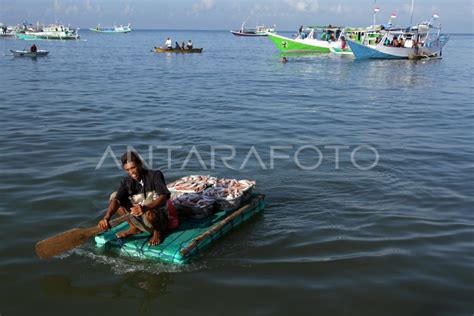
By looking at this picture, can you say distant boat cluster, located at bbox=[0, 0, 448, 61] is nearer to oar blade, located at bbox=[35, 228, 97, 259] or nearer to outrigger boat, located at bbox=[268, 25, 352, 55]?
outrigger boat, located at bbox=[268, 25, 352, 55]

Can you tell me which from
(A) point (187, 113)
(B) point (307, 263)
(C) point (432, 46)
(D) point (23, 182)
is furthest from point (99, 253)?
(C) point (432, 46)

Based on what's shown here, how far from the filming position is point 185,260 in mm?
6324

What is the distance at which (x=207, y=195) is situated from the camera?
24.9 feet

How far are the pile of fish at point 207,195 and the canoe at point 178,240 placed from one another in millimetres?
169

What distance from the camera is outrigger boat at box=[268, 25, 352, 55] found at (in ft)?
165

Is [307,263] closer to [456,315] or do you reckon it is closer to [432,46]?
[456,315]

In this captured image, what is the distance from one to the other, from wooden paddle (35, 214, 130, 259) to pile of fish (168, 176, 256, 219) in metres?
1.19

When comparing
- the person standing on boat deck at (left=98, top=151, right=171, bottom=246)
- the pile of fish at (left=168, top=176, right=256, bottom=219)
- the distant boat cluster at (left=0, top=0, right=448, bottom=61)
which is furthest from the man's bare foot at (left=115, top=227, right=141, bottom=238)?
the distant boat cluster at (left=0, top=0, right=448, bottom=61)

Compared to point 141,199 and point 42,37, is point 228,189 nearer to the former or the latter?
point 141,199

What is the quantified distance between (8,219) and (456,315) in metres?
6.93

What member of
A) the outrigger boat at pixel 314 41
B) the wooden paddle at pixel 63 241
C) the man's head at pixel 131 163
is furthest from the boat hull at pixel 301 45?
the wooden paddle at pixel 63 241

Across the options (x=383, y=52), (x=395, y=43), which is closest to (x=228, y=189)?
(x=383, y=52)

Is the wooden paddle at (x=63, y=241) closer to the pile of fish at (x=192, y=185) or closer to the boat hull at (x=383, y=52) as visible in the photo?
the pile of fish at (x=192, y=185)

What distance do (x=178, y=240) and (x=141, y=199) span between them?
768mm
